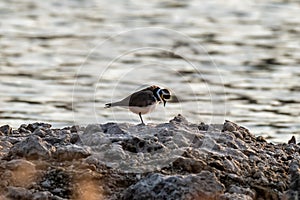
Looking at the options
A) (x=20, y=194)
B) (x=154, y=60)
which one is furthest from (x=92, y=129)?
(x=154, y=60)

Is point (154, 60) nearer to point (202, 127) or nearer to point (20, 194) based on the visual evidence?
point (202, 127)

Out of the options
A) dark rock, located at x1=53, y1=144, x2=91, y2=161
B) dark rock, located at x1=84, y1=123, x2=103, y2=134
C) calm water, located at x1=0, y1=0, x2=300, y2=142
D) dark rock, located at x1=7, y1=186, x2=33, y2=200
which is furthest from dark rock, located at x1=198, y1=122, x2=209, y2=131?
calm water, located at x1=0, y1=0, x2=300, y2=142

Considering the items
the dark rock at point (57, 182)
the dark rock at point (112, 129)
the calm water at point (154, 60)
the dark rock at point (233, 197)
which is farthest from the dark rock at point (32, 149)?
the calm water at point (154, 60)

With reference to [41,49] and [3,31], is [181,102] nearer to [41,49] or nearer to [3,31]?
[41,49]

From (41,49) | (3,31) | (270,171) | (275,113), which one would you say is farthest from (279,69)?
(270,171)

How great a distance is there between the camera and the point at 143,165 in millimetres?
11086

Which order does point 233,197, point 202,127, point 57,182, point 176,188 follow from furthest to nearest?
A: point 202,127
point 57,182
point 233,197
point 176,188

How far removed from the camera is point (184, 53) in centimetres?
2714

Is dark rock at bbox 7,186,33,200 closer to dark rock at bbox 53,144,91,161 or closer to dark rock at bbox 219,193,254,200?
dark rock at bbox 53,144,91,161

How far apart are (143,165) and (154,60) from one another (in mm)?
15740

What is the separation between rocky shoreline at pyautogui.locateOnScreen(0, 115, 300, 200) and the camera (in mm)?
10539

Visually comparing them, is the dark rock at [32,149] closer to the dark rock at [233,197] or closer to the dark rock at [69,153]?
the dark rock at [69,153]

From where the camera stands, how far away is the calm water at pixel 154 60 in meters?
21.0

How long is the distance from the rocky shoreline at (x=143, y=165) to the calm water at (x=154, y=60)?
6566mm
